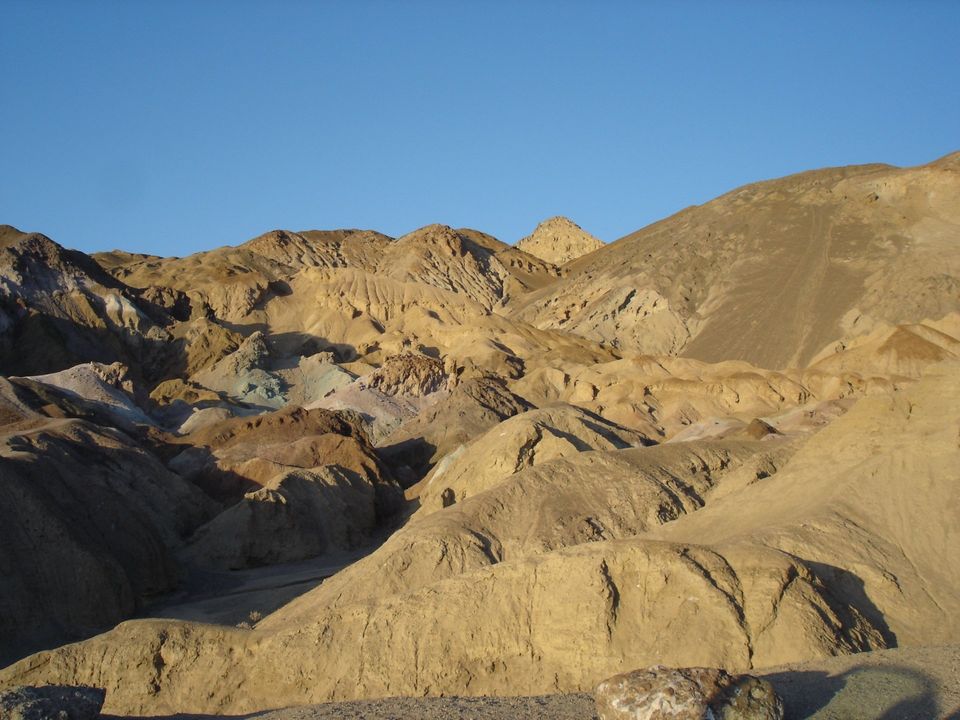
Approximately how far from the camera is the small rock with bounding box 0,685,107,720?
10.0 metres

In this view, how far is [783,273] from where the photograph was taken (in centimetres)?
7206

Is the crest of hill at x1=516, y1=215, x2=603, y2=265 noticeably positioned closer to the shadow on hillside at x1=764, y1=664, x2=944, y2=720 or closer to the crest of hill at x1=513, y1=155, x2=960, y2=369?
the crest of hill at x1=513, y1=155, x2=960, y2=369

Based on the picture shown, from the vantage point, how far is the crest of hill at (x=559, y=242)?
429 ft

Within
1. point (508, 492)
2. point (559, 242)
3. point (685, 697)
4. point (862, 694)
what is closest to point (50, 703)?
point (685, 697)

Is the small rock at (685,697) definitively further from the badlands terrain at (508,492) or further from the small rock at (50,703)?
the small rock at (50,703)

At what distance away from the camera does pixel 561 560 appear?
13500 mm

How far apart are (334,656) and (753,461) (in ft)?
33.6

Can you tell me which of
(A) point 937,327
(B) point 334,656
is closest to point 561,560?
(B) point 334,656

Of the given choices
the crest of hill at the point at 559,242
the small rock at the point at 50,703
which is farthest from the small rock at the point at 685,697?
the crest of hill at the point at 559,242

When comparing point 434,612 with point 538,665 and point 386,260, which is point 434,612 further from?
point 386,260

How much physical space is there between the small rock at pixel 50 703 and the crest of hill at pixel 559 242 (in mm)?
118841

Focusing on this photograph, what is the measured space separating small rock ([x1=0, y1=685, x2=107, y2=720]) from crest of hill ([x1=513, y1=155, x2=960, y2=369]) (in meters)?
55.0

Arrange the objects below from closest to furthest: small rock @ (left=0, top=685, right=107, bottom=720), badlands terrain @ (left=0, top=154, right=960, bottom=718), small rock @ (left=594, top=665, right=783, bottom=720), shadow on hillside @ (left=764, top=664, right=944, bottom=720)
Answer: small rock @ (left=594, top=665, right=783, bottom=720) < shadow on hillside @ (left=764, top=664, right=944, bottom=720) < small rock @ (left=0, top=685, right=107, bottom=720) < badlands terrain @ (left=0, top=154, right=960, bottom=718)

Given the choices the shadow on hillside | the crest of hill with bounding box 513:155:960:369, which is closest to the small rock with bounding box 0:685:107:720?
the shadow on hillside
